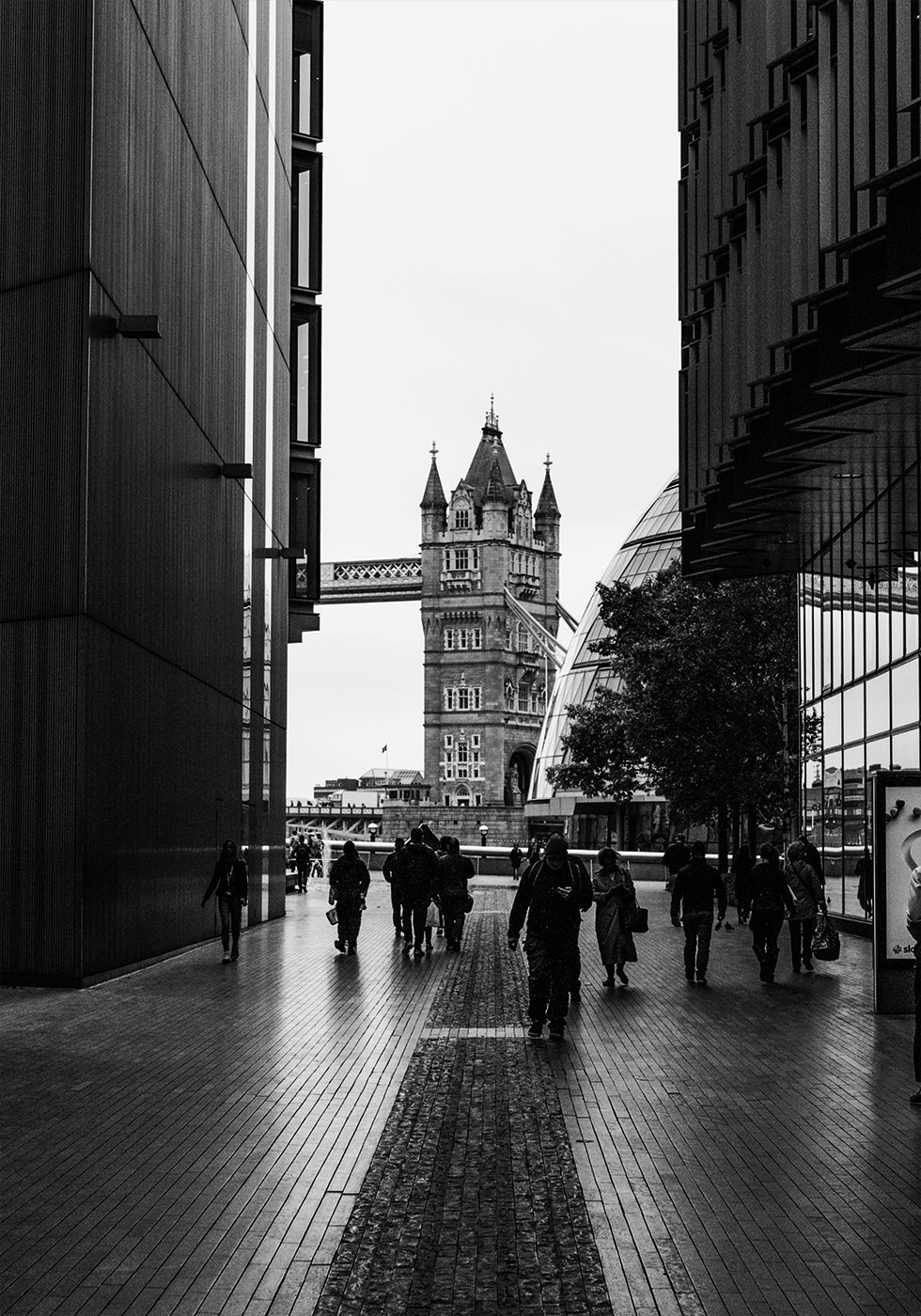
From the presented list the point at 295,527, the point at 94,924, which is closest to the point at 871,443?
the point at 94,924

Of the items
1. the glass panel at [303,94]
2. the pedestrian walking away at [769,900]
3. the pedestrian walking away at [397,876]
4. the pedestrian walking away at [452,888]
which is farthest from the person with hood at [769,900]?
the glass panel at [303,94]

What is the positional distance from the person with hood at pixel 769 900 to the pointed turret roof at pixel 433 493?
168667 millimetres

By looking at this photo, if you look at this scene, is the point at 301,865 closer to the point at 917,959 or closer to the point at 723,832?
the point at 723,832

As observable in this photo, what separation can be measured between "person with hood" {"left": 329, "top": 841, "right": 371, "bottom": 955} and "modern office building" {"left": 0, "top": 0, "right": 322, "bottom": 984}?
2.15m

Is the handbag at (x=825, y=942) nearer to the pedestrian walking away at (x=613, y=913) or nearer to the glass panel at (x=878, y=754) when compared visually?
the pedestrian walking away at (x=613, y=913)

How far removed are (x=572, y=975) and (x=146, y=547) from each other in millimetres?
9622

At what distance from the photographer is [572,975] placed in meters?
15.1

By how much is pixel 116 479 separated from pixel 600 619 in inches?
2957

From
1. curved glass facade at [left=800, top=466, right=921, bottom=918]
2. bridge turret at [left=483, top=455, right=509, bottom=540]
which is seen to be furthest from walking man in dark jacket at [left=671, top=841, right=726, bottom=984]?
bridge turret at [left=483, top=455, right=509, bottom=540]

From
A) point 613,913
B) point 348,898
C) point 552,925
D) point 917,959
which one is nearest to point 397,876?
point 348,898

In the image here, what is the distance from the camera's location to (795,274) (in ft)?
66.6

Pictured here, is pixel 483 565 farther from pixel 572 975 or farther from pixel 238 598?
pixel 572 975

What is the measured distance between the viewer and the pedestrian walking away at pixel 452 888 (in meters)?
24.9

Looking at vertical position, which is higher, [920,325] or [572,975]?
[920,325]
